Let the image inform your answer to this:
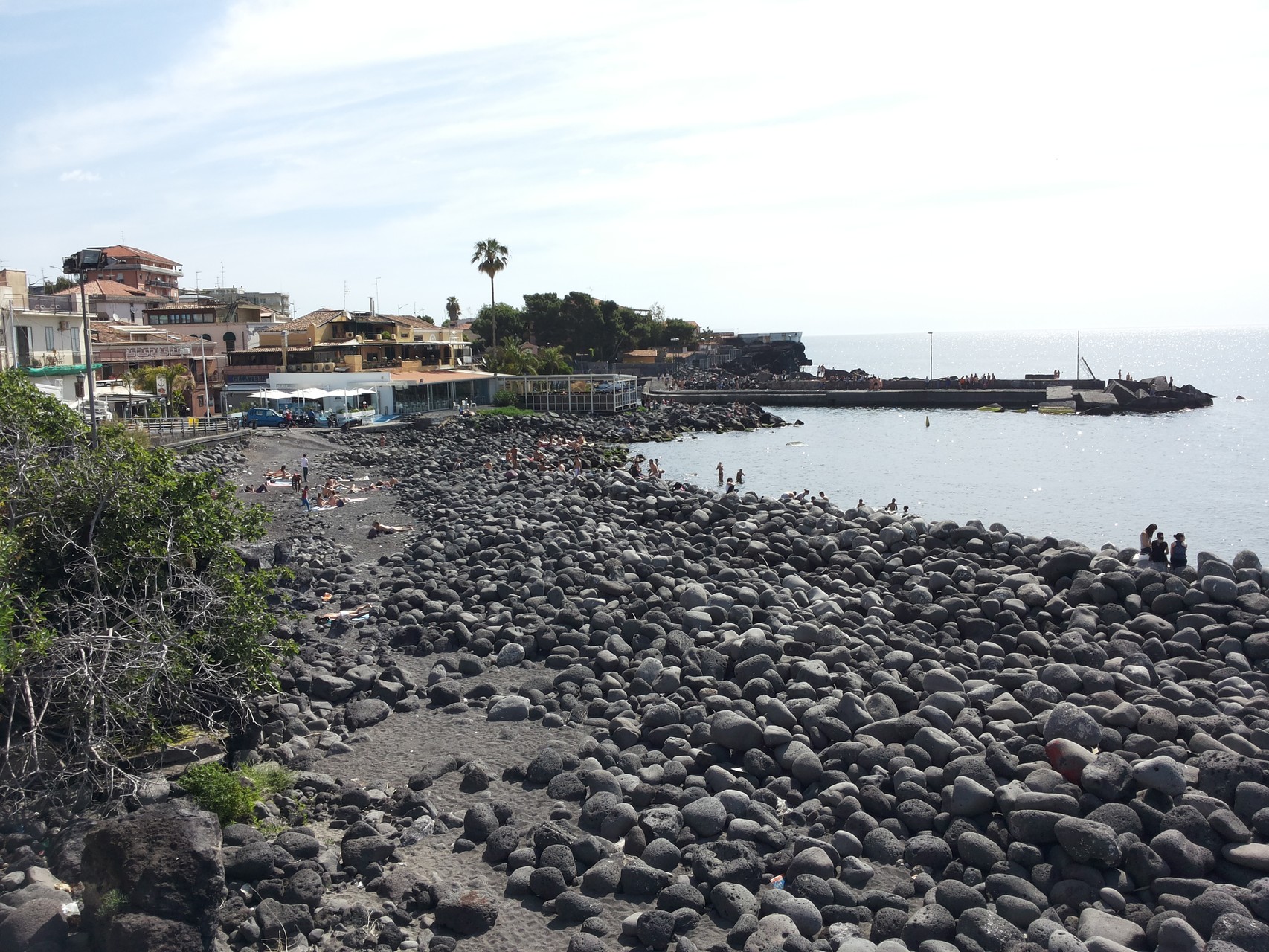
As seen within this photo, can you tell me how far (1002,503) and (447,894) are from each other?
3849cm

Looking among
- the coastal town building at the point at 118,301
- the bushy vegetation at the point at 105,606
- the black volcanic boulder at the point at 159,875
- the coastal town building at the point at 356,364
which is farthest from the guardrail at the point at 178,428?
the black volcanic boulder at the point at 159,875

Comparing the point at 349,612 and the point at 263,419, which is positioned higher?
the point at 263,419

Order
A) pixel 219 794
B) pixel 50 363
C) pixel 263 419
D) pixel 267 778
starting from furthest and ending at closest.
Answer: pixel 263 419
pixel 50 363
pixel 267 778
pixel 219 794

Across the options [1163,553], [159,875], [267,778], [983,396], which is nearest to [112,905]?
[159,875]

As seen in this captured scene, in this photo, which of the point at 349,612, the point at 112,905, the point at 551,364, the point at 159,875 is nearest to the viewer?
the point at 112,905

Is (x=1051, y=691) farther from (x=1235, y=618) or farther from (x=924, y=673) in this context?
(x=1235, y=618)

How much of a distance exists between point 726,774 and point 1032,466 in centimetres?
4864

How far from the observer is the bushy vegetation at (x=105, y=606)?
10.2m

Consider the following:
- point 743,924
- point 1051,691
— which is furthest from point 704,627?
point 743,924

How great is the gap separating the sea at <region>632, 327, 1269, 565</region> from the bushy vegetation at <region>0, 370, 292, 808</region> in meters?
29.5

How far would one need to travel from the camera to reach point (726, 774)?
11.9m

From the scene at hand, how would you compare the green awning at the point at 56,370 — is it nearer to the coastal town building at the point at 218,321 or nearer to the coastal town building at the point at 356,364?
the coastal town building at the point at 356,364

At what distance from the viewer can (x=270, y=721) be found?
13336 millimetres

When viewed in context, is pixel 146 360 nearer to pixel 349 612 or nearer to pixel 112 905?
pixel 349 612
